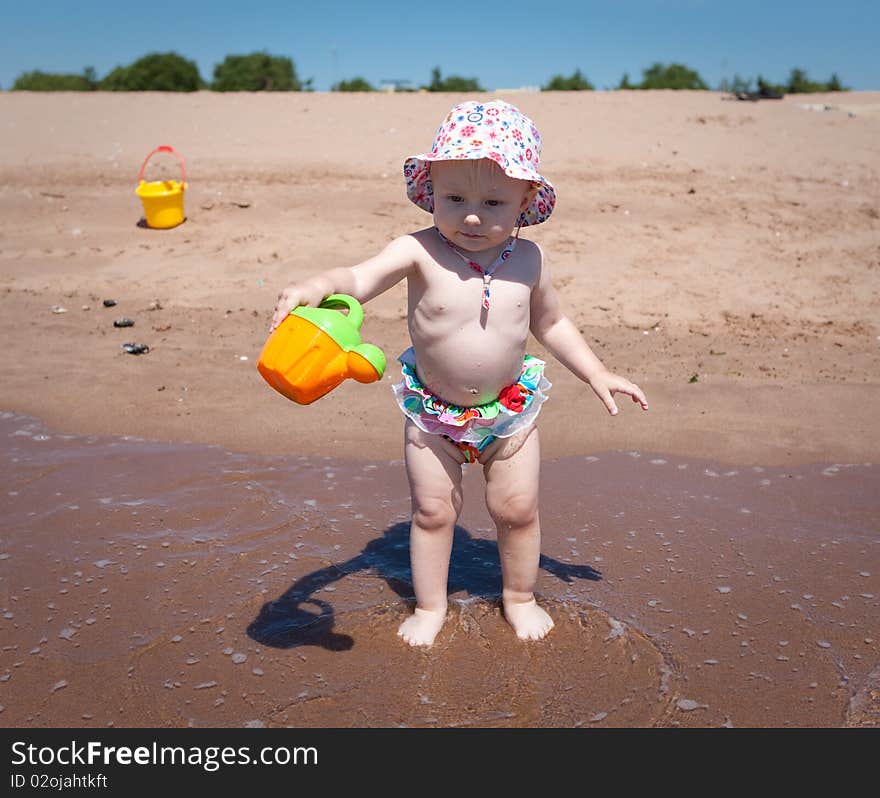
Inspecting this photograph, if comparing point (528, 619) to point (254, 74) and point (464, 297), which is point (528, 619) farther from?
point (254, 74)

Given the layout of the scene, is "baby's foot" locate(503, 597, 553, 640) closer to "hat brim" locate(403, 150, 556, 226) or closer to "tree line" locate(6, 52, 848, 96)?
"hat brim" locate(403, 150, 556, 226)

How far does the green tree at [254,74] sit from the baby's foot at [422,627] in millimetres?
24139

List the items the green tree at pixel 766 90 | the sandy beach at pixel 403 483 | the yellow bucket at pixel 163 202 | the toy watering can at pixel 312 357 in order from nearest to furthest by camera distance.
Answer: the toy watering can at pixel 312 357 → the sandy beach at pixel 403 483 → the yellow bucket at pixel 163 202 → the green tree at pixel 766 90

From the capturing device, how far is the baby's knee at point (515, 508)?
263 cm

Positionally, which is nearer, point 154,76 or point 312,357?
point 312,357

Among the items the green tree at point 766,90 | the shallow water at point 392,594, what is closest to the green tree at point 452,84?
the green tree at point 766,90

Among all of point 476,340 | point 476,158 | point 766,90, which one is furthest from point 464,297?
point 766,90

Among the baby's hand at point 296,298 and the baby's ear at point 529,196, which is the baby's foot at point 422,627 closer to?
the baby's hand at point 296,298

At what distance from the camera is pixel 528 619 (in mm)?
2717

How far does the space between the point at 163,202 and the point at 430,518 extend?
5.79 metres

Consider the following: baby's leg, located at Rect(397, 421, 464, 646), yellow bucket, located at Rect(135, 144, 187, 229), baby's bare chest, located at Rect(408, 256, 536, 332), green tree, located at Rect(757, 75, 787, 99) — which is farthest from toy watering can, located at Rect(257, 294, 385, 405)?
green tree, located at Rect(757, 75, 787, 99)

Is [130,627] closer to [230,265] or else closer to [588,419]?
[588,419]

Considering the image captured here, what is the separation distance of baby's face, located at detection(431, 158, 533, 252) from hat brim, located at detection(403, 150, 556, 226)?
1.6 inches

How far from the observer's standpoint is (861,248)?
280 inches
